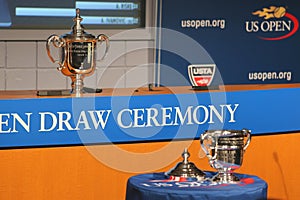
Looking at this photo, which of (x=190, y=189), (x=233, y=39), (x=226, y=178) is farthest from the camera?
(x=233, y=39)

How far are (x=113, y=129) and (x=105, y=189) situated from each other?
30cm

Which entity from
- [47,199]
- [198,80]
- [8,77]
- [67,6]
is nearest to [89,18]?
[67,6]

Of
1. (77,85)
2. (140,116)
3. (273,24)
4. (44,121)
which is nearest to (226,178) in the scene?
(140,116)

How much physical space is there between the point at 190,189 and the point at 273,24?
3878 millimetres

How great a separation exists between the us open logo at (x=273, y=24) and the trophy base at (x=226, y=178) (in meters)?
3.51

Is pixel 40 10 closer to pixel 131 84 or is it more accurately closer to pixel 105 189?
pixel 131 84

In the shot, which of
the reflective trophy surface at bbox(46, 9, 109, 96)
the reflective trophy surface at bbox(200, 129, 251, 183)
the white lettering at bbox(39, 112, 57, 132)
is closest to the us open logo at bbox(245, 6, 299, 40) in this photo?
the reflective trophy surface at bbox(46, 9, 109, 96)

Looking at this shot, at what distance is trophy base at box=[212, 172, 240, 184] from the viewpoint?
3.78 m

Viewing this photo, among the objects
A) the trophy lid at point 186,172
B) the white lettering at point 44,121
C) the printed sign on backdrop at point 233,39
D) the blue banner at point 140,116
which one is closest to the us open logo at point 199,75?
the blue banner at point 140,116

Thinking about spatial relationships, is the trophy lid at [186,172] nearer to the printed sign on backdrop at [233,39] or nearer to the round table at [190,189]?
the round table at [190,189]

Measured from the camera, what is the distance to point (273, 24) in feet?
23.9

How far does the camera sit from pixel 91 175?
455 cm

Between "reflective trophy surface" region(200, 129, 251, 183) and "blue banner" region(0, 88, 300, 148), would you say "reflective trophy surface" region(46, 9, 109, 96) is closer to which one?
"blue banner" region(0, 88, 300, 148)

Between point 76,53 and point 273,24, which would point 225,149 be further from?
point 273,24
